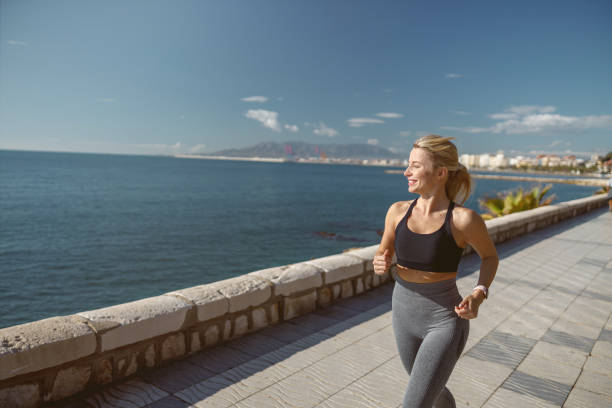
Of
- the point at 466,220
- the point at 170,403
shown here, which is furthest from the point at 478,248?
the point at 170,403

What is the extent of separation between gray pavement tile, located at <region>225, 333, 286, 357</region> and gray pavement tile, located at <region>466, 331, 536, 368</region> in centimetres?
190

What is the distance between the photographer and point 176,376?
322cm

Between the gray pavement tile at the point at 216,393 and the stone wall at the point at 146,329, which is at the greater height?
the stone wall at the point at 146,329

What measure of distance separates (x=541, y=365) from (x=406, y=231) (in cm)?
266

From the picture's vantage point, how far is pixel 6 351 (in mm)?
2449

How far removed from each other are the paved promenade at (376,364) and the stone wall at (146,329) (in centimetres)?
13

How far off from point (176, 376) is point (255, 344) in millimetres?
861

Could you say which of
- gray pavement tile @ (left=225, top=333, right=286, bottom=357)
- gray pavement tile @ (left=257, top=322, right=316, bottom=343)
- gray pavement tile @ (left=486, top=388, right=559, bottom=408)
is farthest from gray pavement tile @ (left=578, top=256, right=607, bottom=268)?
gray pavement tile @ (left=225, top=333, right=286, bottom=357)

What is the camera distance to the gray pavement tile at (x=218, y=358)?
11.2ft

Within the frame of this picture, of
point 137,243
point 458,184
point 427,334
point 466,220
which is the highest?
point 458,184

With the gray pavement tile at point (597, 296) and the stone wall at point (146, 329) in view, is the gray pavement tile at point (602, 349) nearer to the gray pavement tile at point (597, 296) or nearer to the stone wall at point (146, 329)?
the gray pavement tile at point (597, 296)

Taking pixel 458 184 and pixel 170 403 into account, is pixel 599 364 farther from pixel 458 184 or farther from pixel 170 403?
pixel 170 403

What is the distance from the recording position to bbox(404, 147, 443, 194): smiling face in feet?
6.40

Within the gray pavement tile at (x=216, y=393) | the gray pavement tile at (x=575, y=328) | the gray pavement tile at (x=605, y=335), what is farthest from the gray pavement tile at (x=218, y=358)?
the gray pavement tile at (x=605, y=335)
